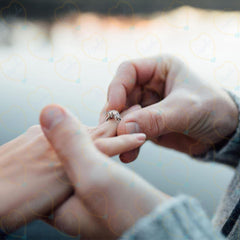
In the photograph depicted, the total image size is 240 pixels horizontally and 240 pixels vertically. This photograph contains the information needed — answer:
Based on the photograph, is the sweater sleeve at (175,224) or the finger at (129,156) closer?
the sweater sleeve at (175,224)

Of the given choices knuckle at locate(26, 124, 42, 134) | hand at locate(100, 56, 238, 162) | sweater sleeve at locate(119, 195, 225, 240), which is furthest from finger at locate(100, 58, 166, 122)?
sweater sleeve at locate(119, 195, 225, 240)

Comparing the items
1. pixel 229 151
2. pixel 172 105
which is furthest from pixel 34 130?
pixel 229 151

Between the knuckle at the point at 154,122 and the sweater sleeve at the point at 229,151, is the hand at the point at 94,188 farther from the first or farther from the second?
the sweater sleeve at the point at 229,151

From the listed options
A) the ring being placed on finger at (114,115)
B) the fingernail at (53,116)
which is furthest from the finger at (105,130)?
the fingernail at (53,116)

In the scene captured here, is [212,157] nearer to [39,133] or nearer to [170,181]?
[170,181]

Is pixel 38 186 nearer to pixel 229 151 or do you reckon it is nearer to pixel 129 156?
pixel 129 156

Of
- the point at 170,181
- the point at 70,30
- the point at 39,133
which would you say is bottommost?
the point at 170,181

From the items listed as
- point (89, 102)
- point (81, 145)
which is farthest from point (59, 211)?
point (89, 102)

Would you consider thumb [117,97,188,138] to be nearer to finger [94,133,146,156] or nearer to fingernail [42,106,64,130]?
finger [94,133,146,156]
